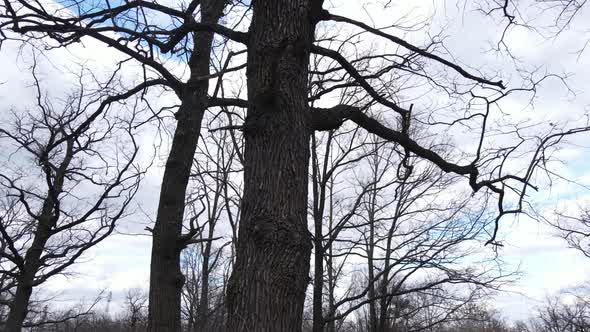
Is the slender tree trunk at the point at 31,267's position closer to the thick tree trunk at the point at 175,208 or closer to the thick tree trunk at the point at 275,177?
the thick tree trunk at the point at 175,208

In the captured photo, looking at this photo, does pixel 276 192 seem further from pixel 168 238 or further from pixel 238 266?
pixel 168 238

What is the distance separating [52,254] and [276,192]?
30.5 ft

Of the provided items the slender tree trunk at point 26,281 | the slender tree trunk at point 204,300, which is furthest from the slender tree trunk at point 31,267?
the slender tree trunk at point 204,300

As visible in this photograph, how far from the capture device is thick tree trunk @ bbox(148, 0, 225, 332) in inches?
229

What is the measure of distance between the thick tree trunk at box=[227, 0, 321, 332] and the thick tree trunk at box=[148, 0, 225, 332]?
6.67 feet

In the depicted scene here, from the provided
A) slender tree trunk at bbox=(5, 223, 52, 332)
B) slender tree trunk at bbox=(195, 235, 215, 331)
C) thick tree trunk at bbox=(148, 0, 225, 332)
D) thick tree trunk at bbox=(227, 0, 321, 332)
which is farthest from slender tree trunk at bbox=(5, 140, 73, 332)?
thick tree trunk at bbox=(227, 0, 321, 332)

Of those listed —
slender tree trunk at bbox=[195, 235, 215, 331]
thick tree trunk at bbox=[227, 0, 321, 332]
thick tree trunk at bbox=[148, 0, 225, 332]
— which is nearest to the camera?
thick tree trunk at bbox=[227, 0, 321, 332]

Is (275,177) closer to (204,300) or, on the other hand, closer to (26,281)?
(26,281)

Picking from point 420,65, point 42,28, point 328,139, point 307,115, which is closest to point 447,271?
point 328,139

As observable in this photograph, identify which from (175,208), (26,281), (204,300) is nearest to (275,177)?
(175,208)

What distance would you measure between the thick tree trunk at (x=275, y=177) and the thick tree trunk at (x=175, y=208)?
2.03 m

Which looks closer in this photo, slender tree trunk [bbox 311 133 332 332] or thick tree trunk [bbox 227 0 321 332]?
thick tree trunk [bbox 227 0 321 332]

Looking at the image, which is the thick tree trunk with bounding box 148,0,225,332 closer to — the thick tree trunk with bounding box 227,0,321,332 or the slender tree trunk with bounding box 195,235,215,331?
the thick tree trunk with bounding box 227,0,321,332

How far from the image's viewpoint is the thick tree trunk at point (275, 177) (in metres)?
2.95
